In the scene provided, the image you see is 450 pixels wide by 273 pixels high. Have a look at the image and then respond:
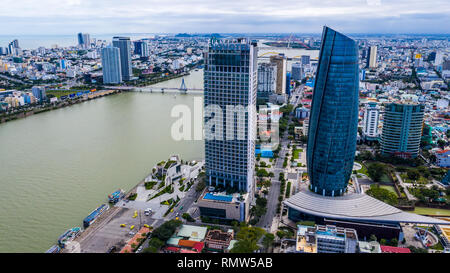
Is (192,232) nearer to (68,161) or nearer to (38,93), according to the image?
(68,161)

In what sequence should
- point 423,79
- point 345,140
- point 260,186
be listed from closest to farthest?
point 345,140, point 260,186, point 423,79

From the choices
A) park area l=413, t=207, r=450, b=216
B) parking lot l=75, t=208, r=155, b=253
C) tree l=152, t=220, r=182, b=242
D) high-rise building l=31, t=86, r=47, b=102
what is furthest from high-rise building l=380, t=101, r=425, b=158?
high-rise building l=31, t=86, r=47, b=102

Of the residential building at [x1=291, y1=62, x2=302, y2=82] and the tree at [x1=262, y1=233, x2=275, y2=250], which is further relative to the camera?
the residential building at [x1=291, y1=62, x2=302, y2=82]

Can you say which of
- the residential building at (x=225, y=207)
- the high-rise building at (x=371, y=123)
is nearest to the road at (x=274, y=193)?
the residential building at (x=225, y=207)

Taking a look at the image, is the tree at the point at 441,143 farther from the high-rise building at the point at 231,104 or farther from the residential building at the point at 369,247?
the residential building at the point at 369,247

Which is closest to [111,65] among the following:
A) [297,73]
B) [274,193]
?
[297,73]

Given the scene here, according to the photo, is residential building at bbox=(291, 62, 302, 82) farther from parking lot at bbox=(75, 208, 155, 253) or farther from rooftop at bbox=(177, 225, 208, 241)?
rooftop at bbox=(177, 225, 208, 241)
